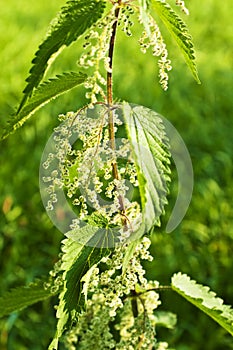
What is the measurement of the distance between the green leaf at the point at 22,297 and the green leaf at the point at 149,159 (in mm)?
461

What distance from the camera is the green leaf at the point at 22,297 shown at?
1460mm

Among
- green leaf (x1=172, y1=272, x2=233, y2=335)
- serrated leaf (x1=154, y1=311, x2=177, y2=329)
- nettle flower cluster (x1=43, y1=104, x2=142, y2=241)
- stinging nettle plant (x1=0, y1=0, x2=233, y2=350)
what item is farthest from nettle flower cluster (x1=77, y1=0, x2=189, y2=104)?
serrated leaf (x1=154, y1=311, x2=177, y2=329)

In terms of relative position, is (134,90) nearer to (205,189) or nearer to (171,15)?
(205,189)

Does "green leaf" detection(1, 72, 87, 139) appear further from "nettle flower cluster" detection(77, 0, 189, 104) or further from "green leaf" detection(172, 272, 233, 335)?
"green leaf" detection(172, 272, 233, 335)

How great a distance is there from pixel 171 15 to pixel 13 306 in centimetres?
68

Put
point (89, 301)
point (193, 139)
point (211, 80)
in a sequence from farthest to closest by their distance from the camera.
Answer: point (211, 80)
point (193, 139)
point (89, 301)

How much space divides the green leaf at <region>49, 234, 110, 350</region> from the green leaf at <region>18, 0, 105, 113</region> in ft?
1.01

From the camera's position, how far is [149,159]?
1.10 metres

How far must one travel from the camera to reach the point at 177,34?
1132mm

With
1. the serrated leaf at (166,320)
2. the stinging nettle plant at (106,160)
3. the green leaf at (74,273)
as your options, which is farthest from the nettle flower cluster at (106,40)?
the serrated leaf at (166,320)

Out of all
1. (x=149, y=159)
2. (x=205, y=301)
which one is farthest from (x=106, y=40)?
(x=205, y=301)

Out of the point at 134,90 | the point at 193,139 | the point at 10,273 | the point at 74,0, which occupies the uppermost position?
the point at 74,0

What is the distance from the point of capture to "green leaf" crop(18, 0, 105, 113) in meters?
0.99

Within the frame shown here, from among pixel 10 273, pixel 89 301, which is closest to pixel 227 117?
pixel 10 273
